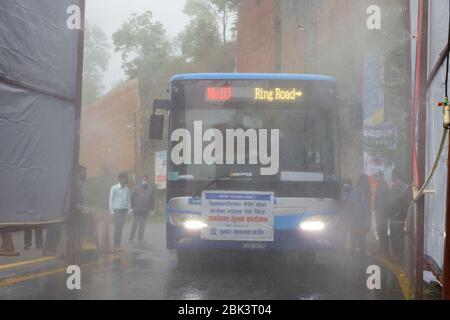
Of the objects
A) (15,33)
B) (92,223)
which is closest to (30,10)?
(15,33)

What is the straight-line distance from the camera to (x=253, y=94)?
9.03 meters

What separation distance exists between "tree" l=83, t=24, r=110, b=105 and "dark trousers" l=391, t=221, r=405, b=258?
64254mm

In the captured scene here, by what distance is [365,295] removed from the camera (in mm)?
7234

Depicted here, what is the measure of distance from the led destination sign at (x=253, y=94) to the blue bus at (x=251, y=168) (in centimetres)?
1

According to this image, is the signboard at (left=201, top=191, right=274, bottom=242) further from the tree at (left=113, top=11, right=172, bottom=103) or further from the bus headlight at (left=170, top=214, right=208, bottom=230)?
the tree at (left=113, top=11, right=172, bottom=103)

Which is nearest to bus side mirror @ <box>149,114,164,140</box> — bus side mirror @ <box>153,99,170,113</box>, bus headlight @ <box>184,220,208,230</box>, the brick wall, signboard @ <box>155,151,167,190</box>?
bus side mirror @ <box>153,99,170,113</box>

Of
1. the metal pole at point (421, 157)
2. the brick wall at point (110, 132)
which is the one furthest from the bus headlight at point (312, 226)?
the brick wall at point (110, 132)

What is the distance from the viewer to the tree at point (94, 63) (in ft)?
244

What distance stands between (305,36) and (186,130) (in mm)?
25956

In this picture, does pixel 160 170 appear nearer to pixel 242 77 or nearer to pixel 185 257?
pixel 185 257

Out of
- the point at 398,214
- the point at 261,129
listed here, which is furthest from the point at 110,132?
the point at 261,129

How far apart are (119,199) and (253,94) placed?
509 centimetres

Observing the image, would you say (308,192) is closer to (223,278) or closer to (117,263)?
(223,278)

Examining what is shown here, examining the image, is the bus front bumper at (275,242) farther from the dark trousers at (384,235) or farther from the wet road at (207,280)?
the dark trousers at (384,235)
